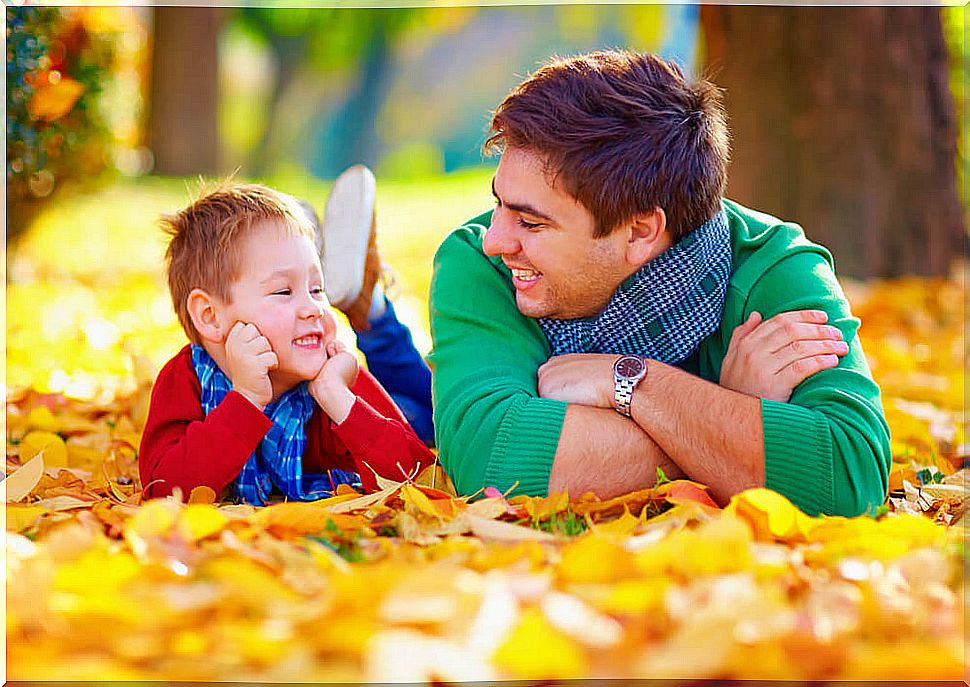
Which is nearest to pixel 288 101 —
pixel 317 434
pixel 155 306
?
pixel 155 306

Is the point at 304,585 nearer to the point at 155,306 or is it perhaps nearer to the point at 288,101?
the point at 155,306

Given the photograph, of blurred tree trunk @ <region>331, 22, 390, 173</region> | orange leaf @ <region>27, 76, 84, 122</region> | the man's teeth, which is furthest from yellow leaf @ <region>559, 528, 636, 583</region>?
blurred tree trunk @ <region>331, 22, 390, 173</region>

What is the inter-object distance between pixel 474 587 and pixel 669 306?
4.18 feet

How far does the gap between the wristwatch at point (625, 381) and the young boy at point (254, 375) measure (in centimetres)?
52

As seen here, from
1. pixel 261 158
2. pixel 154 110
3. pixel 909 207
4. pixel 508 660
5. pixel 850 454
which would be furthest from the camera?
pixel 261 158

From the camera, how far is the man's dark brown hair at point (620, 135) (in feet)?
8.13

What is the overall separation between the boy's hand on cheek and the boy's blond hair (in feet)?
0.99

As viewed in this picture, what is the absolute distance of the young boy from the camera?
2.52 m

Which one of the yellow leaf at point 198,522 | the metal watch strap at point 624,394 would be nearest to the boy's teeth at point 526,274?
the metal watch strap at point 624,394

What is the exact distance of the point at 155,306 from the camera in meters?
5.86

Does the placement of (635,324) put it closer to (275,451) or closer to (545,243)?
(545,243)

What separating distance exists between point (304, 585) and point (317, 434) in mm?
1193

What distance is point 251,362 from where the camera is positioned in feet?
8.37

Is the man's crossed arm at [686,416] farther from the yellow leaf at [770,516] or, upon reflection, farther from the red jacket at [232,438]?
the red jacket at [232,438]
